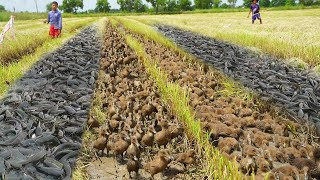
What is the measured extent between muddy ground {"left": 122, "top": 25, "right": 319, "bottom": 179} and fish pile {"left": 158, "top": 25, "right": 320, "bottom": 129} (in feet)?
1.04

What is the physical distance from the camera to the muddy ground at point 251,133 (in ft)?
10.5

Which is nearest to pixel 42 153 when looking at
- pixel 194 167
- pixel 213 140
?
pixel 194 167

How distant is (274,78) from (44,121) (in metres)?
3.97

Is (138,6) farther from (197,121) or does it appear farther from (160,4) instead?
(197,121)

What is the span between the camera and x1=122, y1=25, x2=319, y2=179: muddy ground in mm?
3191

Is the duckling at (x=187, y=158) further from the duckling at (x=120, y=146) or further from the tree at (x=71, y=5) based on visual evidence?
the tree at (x=71, y=5)

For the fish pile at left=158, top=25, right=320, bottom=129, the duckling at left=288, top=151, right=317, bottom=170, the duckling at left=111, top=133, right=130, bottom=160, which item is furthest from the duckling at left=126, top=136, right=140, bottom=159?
the fish pile at left=158, top=25, right=320, bottom=129

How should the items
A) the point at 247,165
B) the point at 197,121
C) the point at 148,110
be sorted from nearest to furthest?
the point at 247,165 → the point at 197,121 → the point at 148,110

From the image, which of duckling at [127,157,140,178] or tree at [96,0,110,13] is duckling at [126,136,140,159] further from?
tree at [96,0,110,13]

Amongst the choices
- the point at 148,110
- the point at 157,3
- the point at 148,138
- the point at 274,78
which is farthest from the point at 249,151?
Answer: the point at 157,3

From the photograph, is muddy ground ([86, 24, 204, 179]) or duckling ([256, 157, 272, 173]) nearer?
duckling ([256, 157, 272, 173])

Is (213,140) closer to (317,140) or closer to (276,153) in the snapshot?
(276,153)

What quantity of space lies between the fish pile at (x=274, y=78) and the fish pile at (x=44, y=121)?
8.94 feet

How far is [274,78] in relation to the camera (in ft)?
21.7
